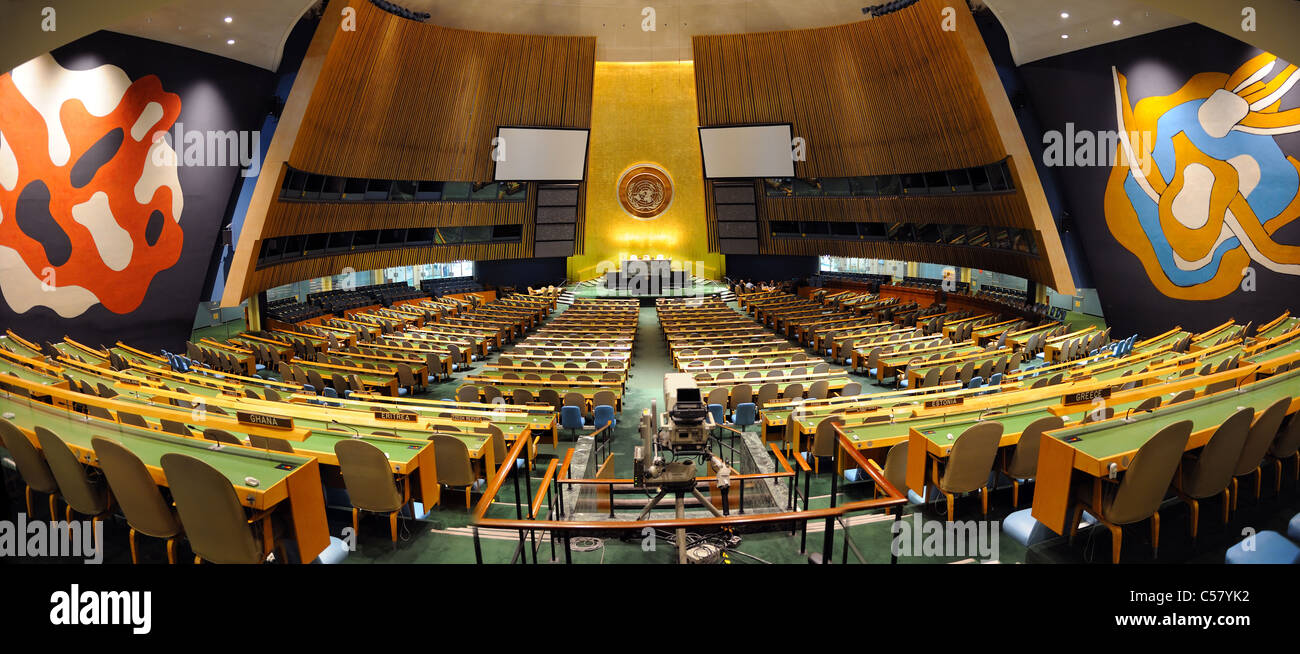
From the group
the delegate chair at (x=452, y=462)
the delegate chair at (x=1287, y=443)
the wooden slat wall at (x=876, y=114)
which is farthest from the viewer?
the wooden slat wall at (x=876, y=114)

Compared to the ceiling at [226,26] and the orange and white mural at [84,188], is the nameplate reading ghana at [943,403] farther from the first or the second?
the orange and white mural at [84,188]

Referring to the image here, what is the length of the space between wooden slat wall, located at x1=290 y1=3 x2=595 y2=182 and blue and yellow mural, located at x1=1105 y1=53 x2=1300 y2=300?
18686 mm

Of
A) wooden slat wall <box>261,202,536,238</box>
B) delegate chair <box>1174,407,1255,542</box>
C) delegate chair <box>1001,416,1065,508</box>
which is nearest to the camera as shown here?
delegate chair <box>1174,407,1255,542</box>

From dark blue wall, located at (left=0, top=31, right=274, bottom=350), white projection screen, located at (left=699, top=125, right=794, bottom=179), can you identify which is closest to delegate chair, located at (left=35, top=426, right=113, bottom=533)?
dark blue wall, located at (left=0, top=31, right=274, bottom=350)

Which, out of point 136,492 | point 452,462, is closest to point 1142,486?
point 452,462

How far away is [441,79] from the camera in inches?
883

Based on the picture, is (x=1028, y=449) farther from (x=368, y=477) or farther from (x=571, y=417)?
(x=571, y=417)

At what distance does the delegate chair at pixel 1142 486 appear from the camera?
3711 millimetres

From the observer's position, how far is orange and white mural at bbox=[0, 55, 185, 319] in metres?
11.5

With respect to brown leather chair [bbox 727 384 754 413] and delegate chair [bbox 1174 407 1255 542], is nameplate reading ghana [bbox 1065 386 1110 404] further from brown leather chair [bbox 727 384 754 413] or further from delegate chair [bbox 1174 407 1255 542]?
brown leather chair [bbox 727 384 754 413]

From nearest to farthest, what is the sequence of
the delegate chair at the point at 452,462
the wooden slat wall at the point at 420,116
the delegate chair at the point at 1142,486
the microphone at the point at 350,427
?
the delegate chair at the point at 1142,486 < the delegate chair at the point at 452,462 < the microphone at the point at 350,427 < the wooden slat wall at the point at 420,116

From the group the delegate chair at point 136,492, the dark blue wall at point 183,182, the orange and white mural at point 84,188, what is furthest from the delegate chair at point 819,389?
the dark blue wall at point 183,182

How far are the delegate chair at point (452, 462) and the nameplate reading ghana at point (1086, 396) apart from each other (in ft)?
18.9
